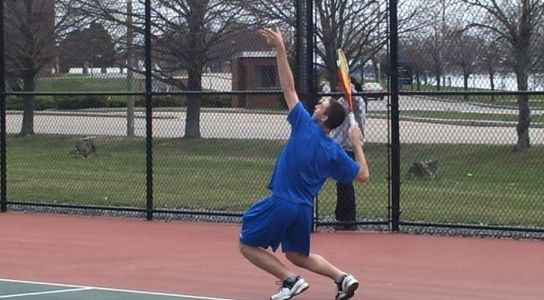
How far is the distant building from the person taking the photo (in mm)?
13867

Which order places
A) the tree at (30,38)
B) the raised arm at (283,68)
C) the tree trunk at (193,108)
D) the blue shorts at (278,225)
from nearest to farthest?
1. the blue shorts at (278,225)
2. the raised arm at (283,68)
3. the tree trunk at (193,108)
4. the tree at (30,38)

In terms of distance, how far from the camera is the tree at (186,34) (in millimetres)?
14406

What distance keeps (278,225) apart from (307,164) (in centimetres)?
51

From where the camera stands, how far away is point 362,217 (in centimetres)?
1350

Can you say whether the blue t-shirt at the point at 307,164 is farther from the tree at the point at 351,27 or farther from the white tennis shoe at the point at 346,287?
the tree at the point at 351,27

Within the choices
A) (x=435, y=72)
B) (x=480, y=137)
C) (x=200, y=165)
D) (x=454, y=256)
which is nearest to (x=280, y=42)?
(x=454, y=256)

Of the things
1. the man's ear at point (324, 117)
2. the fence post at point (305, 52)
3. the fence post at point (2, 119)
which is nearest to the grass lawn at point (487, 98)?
the fence post at point (305, 52)

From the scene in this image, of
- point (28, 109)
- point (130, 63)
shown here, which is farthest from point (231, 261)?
point (28, 109)

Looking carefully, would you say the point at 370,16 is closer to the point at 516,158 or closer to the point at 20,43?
the point at 516,158

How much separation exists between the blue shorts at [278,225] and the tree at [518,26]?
191 inches

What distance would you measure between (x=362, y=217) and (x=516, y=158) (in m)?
2.41

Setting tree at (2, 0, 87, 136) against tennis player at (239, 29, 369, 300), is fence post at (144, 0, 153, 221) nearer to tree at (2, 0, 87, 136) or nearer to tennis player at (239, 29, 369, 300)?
tree at (2, 0, 87, 136)

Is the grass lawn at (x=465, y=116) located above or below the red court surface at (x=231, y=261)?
above

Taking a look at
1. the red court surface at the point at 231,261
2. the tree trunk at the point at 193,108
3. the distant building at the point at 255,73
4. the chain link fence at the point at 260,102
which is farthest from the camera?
the tree trunk at the point at 193,108
